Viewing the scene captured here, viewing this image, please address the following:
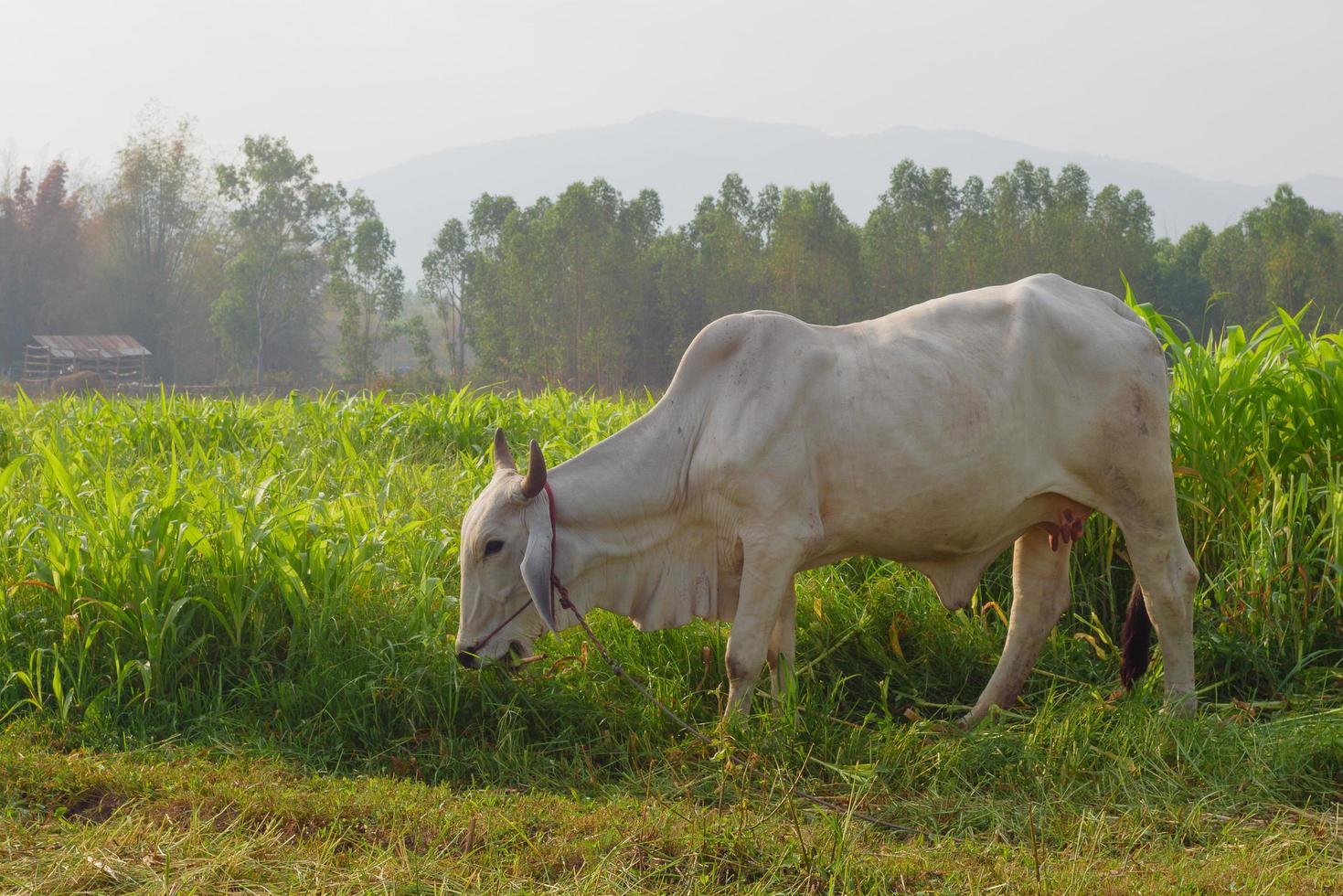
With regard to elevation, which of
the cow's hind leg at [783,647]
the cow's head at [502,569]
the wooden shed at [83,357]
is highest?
the cow's head at [502,569]

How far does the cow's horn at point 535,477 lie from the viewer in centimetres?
318

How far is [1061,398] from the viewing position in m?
3.53

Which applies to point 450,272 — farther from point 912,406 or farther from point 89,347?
point 912,406

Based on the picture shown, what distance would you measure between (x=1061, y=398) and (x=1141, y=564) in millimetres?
591

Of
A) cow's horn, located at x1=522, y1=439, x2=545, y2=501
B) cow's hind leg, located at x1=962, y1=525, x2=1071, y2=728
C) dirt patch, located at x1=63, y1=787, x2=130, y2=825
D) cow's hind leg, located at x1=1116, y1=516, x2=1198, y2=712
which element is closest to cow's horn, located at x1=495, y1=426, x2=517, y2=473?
cow's horn, located at x1=522, y1=439, x2=545, y2=501

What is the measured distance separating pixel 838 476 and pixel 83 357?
36553 mm

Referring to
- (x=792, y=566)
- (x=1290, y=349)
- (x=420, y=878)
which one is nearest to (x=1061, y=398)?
(x=792, y=566)

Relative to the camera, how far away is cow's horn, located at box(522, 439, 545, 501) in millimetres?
3180

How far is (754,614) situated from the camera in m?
3.32

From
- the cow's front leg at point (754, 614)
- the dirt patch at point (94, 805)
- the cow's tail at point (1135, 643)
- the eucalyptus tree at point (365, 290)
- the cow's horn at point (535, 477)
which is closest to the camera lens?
the dirt patch at point (94, 805)

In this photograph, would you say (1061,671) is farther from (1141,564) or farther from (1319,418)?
(1319,418)

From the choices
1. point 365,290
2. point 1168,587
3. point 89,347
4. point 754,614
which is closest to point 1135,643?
point 1168,587

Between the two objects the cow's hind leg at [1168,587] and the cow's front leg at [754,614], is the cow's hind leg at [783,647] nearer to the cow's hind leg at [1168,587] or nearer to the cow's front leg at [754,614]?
the cow's front leg at [754,614]

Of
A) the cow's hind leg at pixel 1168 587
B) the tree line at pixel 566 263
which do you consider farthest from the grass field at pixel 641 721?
the tree line at pixel 566 263
